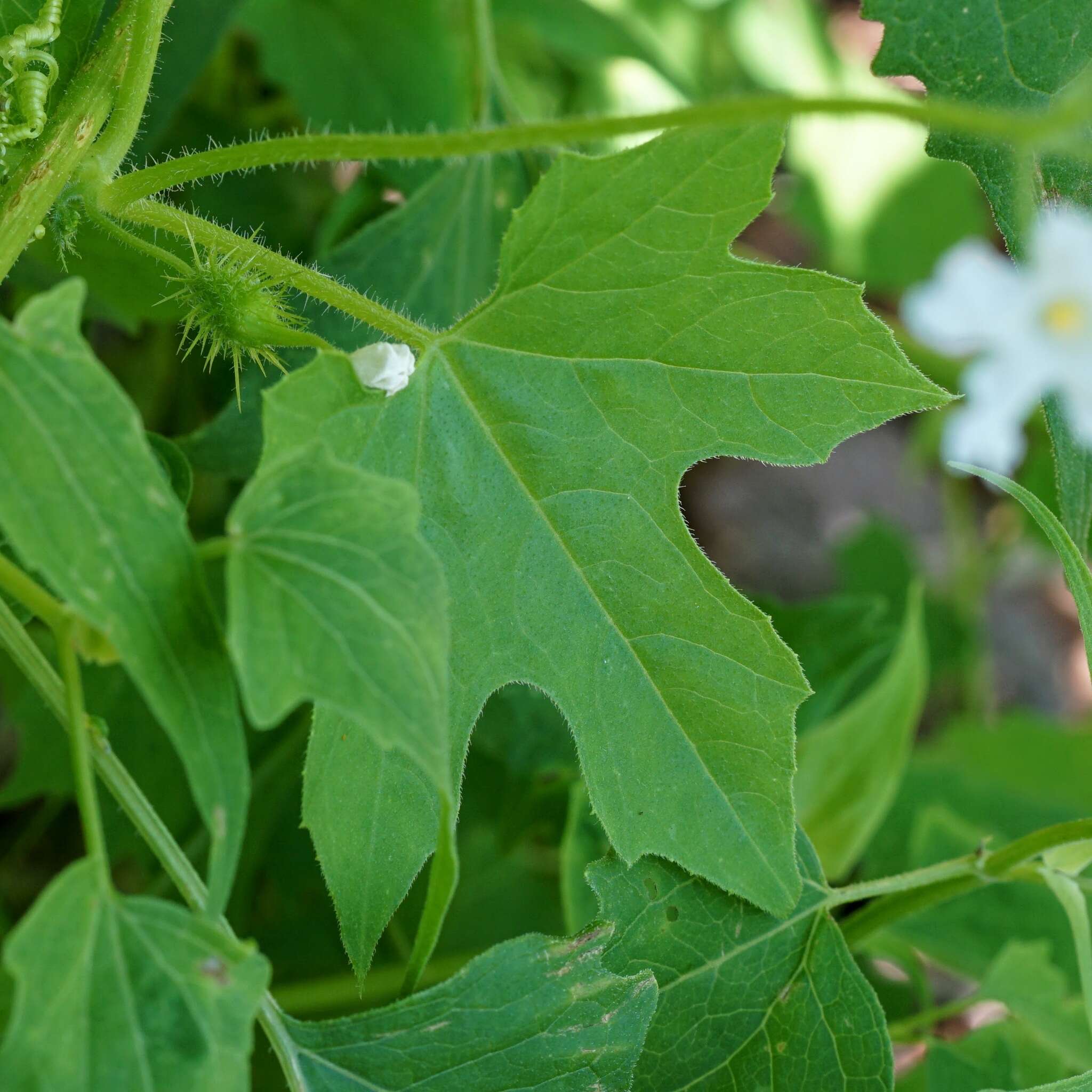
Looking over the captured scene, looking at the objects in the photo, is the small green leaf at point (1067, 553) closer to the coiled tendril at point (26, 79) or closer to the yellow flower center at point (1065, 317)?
the yellow flower center at point (1065, 317)

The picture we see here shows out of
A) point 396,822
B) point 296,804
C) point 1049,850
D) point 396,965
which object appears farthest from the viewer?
point 296,804

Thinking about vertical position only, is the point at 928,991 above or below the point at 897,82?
below

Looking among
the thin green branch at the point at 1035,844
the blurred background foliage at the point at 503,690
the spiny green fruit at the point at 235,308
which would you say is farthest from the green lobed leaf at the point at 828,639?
the spiny green fruit at the point at 235,308

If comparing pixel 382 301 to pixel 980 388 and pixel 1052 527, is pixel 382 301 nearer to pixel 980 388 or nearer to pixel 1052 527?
pixel 1052 527

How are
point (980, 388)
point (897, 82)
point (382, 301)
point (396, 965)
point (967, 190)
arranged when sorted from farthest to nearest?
point (897, 82) < point (967, 190) < point (396, 965) < point (382, 301) < point (980, 388)

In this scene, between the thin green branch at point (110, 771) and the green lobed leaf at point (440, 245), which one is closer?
the thin green branch at point (110, 771)

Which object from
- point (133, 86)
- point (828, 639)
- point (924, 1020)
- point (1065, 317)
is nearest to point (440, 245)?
point (133, 86)

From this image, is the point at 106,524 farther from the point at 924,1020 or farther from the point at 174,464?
the point at 924,1020

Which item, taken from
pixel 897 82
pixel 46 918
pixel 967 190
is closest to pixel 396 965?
pixel 46 918
